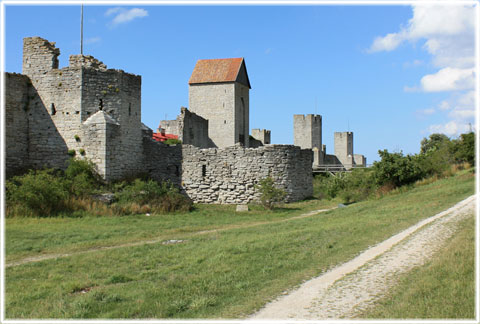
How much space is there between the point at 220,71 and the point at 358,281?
129 feet

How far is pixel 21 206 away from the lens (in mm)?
15391

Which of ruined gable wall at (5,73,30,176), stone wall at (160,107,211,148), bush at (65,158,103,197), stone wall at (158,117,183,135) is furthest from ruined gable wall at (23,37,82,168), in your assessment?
stone wall at (158,117,183,135)

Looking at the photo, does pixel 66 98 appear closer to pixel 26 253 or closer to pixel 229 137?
pixel 26 253

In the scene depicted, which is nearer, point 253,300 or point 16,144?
point 253,300

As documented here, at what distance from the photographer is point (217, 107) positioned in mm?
44031

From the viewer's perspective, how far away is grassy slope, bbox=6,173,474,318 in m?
6.43

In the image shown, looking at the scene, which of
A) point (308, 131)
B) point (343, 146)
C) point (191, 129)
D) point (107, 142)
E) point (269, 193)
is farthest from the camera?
point (343, 146)

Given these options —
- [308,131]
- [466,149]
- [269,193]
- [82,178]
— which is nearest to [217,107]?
[308,131]

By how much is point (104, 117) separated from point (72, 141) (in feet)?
5.63

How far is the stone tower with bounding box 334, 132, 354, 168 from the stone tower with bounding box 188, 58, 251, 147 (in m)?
23.0

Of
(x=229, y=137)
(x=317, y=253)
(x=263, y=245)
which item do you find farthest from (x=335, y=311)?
(x=229, y=137)

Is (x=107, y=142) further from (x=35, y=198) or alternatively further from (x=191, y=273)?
(x=191, y=273)

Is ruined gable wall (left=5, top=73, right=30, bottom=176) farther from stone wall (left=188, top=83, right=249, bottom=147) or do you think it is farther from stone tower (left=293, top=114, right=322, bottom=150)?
stone tower (left=293, top=114, right=322, bottom=150)

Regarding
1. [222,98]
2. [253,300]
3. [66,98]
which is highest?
[222,98]
